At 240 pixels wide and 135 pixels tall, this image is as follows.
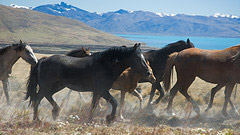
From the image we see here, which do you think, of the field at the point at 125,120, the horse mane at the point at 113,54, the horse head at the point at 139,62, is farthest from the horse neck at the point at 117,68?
the field at the point at 125,120

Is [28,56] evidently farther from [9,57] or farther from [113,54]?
[113,54]

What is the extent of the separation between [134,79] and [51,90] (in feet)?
8.49

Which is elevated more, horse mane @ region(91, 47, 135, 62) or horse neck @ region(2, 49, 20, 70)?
horse mane @ region(91, 47, 135, 62)

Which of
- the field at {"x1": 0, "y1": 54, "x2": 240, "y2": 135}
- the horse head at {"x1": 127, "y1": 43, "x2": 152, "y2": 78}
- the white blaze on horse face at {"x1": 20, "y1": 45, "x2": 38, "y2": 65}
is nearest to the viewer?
the field at {"x1": 0, "y1": 54, "x2": 240, "y2": 135}

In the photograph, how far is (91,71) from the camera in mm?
7258

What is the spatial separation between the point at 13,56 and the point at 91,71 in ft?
11.0

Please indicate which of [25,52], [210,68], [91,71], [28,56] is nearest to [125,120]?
[91,71]

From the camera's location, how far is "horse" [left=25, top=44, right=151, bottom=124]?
23.5 feet

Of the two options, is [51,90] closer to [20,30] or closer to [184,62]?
[184,62]

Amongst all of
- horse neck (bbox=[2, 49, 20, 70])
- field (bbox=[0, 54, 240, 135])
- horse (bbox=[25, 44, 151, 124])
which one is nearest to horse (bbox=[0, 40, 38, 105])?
horse neck (bbox=[2, 49, 20, 70])

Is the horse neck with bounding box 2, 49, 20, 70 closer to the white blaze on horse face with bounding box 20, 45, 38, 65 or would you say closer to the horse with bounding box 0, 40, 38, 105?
the horse with bounding box 0, 40, 38, 105

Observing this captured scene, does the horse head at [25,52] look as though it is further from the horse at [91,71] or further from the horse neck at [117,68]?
the horse neck at [117,68]

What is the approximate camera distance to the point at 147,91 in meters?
12.3

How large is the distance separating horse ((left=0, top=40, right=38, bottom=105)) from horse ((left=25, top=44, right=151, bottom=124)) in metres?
1.73
